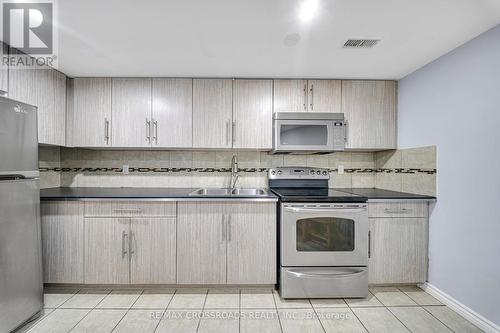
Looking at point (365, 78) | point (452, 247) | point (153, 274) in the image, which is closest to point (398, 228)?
point (452, 247)

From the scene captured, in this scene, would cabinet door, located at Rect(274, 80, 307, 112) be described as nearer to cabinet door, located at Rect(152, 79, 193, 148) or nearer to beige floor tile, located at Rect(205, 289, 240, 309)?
cabinet door, located at Rect(152, 79, 193, 148)

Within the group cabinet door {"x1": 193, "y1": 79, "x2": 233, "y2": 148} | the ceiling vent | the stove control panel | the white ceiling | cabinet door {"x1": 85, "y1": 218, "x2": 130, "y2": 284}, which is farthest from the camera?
the stove control panel

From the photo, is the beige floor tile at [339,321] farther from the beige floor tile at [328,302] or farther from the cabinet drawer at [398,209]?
the cabinet drawer at [398,209]

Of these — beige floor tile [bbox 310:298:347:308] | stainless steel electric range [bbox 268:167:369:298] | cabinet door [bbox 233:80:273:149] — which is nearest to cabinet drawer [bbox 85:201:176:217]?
cabinet door [bbox 233:80:273:149]

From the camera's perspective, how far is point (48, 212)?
240 cm

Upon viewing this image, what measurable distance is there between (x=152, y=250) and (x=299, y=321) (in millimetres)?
1374

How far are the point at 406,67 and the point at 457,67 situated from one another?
46 cm

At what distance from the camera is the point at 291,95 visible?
2.83 metres

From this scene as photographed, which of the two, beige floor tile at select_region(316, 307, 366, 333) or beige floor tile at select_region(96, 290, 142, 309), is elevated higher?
beige floor tile at select_region(96, 290, 142, 309)

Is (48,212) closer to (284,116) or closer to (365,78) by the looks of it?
(284,116)

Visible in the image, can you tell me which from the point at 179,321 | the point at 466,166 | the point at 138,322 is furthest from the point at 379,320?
→ the point at 138,322

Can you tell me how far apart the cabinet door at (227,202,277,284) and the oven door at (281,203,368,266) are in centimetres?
14

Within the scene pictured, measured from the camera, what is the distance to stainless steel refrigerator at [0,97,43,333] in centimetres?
174

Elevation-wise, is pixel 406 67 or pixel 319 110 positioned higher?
pixel 406 67
